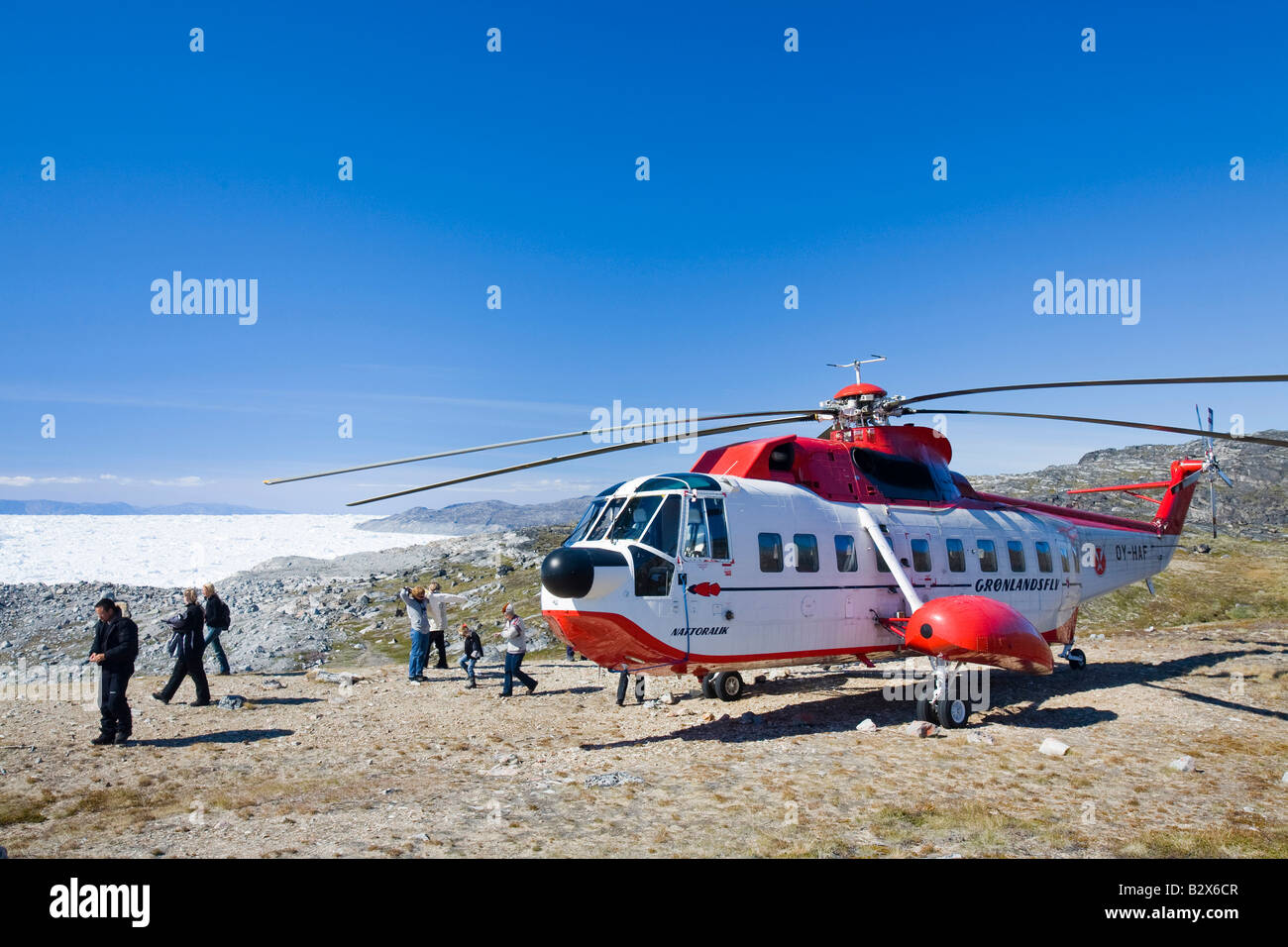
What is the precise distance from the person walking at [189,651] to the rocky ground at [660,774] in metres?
0.46

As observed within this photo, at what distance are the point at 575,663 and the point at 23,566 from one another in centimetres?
8846

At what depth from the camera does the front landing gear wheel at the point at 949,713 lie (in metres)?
12.8

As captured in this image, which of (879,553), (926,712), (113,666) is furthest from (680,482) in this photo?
(113,666)

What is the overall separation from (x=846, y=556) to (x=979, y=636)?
289cm

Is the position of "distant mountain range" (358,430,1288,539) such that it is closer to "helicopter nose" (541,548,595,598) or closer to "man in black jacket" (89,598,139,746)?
"helicopter nose" (541,548,595,598)

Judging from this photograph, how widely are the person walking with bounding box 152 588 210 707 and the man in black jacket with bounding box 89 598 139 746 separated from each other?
2.31 m

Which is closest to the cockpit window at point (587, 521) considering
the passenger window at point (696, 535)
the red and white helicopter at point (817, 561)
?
the red and white helicopter at point (817, 561)

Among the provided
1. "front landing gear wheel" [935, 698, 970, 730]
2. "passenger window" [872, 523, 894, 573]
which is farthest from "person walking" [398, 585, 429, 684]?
"front landing gear wheel" [935, 698, 970, 730]

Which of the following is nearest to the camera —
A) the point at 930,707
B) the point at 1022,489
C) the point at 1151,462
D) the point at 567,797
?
the point at 567,797

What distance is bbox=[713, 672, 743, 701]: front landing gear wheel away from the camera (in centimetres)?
1542

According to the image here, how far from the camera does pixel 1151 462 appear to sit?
96500 millimetres

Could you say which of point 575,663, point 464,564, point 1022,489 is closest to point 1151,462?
point 1022,489
